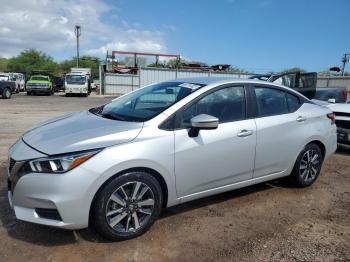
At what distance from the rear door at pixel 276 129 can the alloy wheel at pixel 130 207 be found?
5.12ft

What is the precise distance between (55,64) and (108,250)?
75.5m

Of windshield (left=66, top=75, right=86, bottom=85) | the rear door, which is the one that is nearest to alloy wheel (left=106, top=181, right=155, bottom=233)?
the rear door

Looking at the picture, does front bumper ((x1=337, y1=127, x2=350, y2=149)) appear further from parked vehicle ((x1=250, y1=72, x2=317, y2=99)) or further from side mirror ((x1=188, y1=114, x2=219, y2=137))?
side mirror ((x1=188, y1=114, x2=219, y2=137))

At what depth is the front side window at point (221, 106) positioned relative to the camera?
3.85 meters

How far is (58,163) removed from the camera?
313 centimetres

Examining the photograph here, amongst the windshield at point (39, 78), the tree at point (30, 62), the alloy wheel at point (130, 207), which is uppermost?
the tree at point (30, 62)

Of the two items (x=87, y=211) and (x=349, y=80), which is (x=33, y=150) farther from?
(x=349, y=80)

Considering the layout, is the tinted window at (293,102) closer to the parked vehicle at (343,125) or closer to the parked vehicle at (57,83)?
the parked vehicle at (343,125)

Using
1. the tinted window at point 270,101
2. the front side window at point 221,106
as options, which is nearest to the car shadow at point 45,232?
the front side window at point 221,106

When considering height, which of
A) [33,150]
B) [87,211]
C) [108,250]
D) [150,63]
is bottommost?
[108,250]

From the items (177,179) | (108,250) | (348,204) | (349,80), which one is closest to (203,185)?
(177,179)

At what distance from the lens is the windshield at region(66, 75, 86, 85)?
99.9ft

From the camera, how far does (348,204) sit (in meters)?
4.66

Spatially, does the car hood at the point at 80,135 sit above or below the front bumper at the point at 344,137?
above
